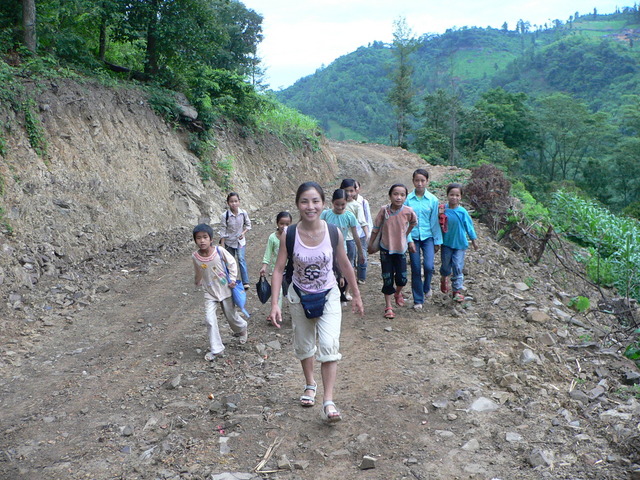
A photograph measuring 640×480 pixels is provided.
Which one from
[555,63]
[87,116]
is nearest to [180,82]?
[87,116]

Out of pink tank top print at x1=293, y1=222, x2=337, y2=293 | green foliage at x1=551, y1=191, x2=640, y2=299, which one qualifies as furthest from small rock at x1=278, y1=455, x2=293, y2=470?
green foliage at x1=551, y1=191, x2=640, y2=299

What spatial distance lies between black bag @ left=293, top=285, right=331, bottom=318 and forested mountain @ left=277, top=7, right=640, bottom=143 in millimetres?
35855

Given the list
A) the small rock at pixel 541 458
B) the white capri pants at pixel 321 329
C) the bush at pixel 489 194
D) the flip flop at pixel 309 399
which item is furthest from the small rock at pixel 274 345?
the bush at pixel 489 194

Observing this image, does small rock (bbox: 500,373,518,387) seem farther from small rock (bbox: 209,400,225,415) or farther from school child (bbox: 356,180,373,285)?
school child (bbox: 356,180,373,285)

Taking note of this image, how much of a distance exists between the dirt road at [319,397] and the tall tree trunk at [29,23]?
266 inches

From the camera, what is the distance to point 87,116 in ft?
37.9

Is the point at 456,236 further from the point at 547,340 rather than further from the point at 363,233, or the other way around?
the point at 547,340

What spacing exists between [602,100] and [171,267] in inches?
2571

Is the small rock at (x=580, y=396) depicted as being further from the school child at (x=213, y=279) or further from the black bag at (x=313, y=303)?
the school child at (x=213, y=279)

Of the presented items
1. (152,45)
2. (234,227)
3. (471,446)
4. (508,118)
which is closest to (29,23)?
(152,45)

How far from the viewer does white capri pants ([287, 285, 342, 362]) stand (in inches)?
162

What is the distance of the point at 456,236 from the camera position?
23.4 ft

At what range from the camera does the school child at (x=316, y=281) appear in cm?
405

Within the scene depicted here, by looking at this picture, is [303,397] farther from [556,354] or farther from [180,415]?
[556,354]
